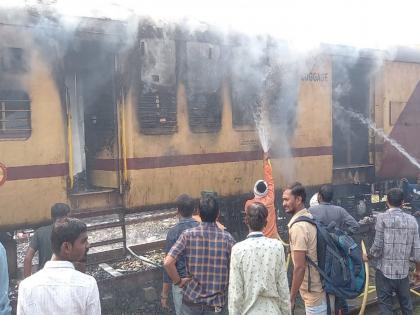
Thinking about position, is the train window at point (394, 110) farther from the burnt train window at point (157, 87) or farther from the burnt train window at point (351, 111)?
the burnt train window at point (157, 87)

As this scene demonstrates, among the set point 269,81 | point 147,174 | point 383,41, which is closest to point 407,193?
point 383,41

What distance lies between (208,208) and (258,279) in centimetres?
64

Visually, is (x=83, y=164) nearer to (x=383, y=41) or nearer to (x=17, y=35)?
(x=17, y=35)

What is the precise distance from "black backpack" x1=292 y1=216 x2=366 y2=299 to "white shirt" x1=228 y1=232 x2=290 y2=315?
1.93ft

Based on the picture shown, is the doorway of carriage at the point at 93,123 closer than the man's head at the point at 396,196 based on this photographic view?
No

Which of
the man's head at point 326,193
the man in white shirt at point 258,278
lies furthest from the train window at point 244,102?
the man in white shirt at point 258,278

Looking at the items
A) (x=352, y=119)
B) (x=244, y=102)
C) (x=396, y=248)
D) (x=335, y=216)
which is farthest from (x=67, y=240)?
(x=352, y=119)

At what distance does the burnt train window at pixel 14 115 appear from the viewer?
202 inches

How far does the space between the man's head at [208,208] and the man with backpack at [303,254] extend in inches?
22.5

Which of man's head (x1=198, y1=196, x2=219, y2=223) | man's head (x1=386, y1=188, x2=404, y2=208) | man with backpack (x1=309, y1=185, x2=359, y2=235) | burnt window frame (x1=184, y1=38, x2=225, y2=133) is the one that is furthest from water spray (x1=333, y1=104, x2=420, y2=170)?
man's head (x1=198, y1=196, x2=219, y2=223)

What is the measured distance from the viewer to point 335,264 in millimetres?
3562

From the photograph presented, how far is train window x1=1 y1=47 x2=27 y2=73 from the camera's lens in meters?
5.10

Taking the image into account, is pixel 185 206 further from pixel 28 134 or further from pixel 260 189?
pixel 28 134

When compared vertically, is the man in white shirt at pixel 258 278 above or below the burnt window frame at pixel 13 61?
below
